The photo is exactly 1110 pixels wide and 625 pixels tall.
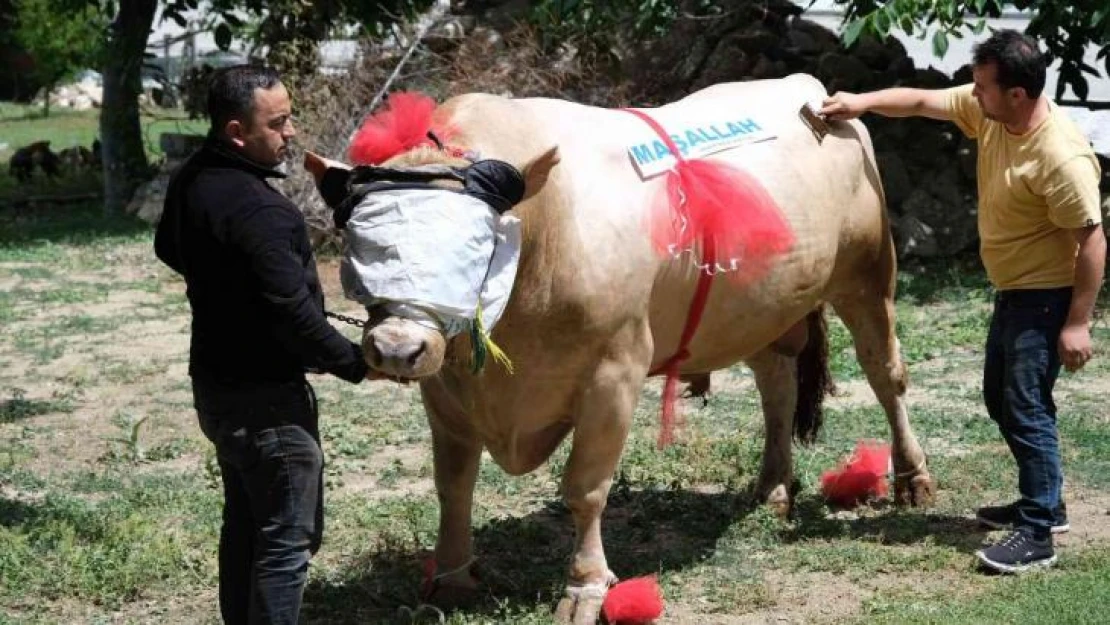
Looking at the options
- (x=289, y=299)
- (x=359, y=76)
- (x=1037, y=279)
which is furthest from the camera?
(x=359, y=76)

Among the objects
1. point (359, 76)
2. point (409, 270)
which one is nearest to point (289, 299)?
point (409, 270)

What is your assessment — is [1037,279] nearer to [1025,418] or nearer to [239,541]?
[1025,418]

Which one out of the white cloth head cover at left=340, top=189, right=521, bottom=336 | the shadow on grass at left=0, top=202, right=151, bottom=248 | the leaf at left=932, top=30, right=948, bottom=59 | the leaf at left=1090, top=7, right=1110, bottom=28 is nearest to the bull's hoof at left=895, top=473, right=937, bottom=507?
the white cloth head cover at left=340, top=189, right=521, bottom=336

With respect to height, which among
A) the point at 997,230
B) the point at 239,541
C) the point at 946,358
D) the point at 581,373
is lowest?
the point at 946,358

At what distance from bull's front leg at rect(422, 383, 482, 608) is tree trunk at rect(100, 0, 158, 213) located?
10754mm

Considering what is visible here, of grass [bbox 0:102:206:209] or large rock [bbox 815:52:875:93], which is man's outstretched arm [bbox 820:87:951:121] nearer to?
large rock [bbox 815:52:875:93]

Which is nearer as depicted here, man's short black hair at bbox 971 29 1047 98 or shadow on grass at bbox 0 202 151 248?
man's short black hair at bbox 971 29 1047 98

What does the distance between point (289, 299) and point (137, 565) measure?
191 centimetres

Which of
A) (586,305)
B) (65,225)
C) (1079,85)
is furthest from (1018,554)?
(65,225)

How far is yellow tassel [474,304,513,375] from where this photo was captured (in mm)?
4090

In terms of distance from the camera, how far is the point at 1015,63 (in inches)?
189

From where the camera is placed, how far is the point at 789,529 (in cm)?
568


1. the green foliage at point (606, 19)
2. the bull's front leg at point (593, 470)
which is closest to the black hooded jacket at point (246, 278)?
the bull's front leg at point (593, 470)

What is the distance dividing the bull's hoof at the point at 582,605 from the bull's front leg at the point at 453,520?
0.40 meters
